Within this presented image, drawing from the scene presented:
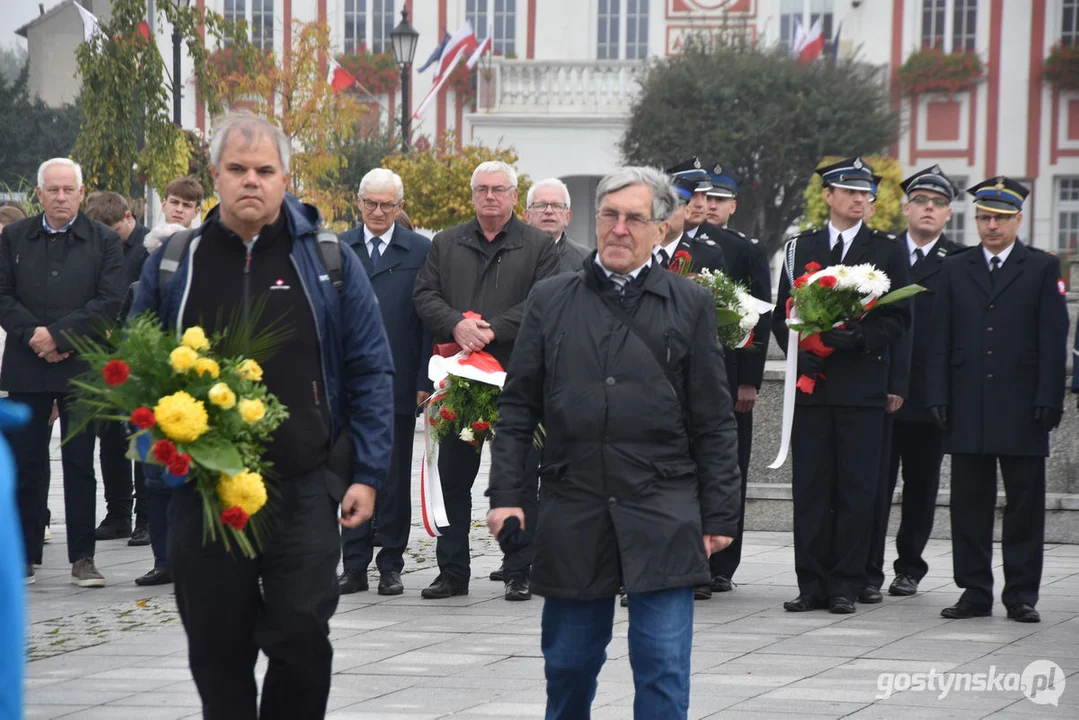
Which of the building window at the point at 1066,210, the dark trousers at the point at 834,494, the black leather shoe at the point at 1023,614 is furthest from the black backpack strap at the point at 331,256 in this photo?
the building window at the point at 1066,210

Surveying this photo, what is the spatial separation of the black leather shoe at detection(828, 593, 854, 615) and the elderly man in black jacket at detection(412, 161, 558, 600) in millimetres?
1584

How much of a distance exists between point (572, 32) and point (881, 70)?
29.5ft

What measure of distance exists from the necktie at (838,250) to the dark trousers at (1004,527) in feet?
3.88

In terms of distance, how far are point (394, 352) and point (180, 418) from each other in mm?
4468

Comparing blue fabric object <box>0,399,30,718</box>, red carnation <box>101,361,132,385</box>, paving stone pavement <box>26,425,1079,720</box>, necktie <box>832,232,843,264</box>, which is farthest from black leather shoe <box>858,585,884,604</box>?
blue fabric object <box>0,399,30,718</box>

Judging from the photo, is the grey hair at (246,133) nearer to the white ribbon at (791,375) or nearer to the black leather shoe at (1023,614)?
the white ribbon at (791,375)

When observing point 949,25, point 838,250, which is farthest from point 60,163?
point 949,25

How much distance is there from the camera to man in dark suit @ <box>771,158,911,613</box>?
7.96 metres

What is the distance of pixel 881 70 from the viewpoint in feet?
147

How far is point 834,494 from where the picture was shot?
8.16 metres

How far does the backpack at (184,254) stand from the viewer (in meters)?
4.63

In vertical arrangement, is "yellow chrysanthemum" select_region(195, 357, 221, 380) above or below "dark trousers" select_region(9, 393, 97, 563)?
above

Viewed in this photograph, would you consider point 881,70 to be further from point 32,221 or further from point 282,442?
point 282,442

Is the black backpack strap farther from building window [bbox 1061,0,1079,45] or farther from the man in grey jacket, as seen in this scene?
building window [bbox 1061,0,1079,45]
